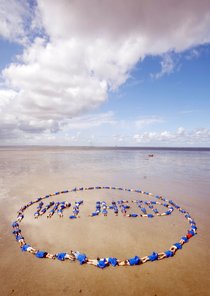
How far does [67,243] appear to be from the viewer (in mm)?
15227

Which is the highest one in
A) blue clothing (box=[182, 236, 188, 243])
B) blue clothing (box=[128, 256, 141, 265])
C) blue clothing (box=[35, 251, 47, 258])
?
blue clothing (box=[35, 251, 47, 258])

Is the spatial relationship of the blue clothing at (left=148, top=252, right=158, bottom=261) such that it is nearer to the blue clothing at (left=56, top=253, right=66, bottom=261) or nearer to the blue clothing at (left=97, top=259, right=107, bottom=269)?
the blue clothing at (left=97, top=259, right=107, bottom=269)

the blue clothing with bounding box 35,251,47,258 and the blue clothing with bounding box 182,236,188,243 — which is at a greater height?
the blue clothing with bounding box 35,251,47,258

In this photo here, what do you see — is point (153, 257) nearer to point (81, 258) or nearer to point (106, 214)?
point (81, 258)

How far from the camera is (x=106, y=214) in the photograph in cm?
2123

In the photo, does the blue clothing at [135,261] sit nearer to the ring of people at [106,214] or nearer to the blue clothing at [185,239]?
the ring of people at [106,214]

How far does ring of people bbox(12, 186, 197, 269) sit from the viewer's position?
13.0 m

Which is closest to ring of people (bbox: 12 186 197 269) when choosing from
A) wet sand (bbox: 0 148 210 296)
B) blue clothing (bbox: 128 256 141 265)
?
blue clothing (bbox: 128 256 141 265)

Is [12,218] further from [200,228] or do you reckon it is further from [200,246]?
[200,228]

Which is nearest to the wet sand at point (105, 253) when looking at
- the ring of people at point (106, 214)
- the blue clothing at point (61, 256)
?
the blue clothing at point (61, 256)

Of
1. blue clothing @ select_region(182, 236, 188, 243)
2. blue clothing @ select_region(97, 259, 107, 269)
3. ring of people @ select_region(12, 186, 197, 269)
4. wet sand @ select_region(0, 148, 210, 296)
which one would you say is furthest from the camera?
blue clothing @ select_region(182, 236, 188, 243)

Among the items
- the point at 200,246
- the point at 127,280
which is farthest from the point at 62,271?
the point at 200,246

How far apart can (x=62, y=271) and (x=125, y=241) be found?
19.5ft

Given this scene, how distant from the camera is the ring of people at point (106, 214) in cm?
1300
